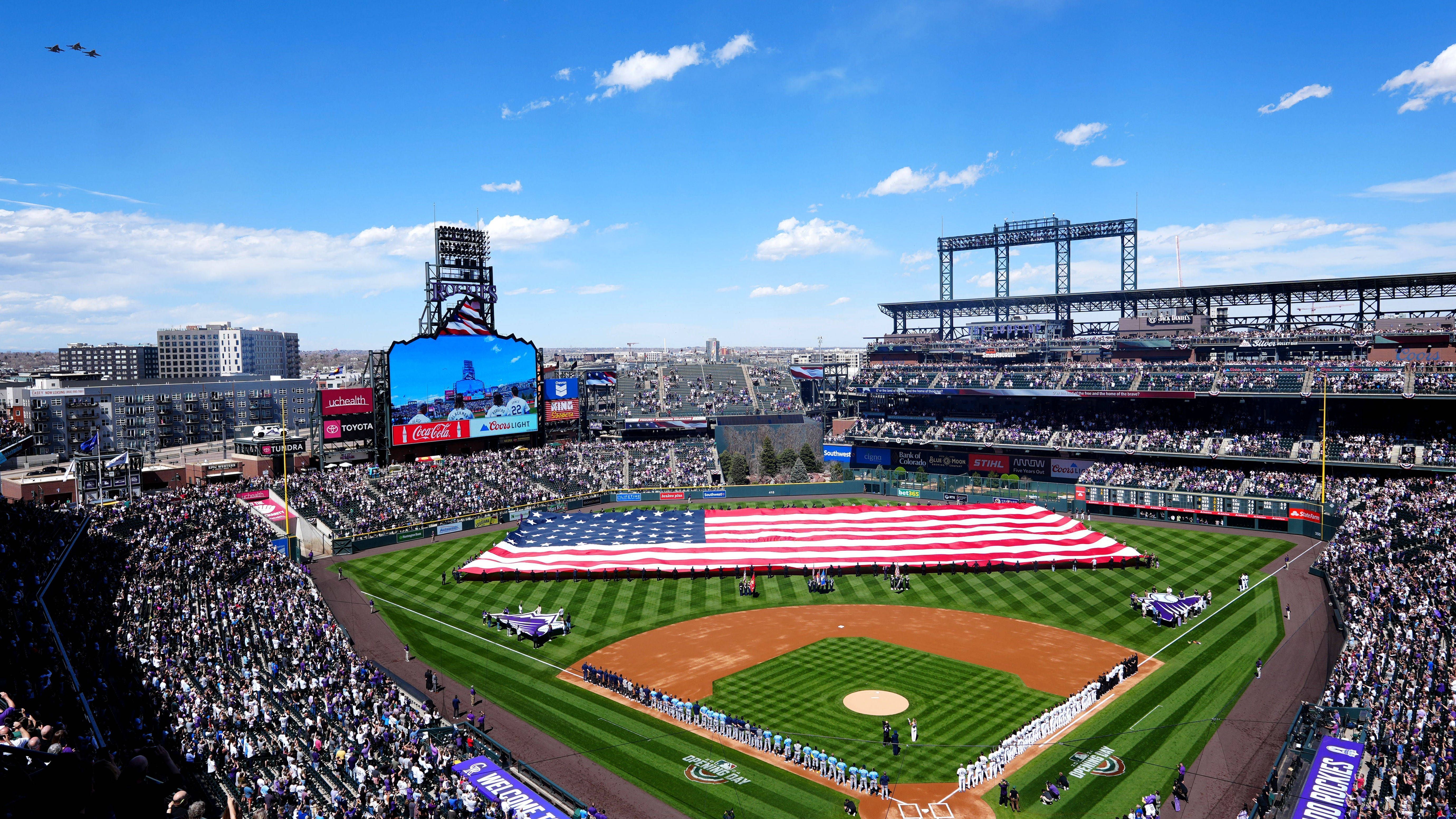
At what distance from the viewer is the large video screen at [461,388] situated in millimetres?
65875

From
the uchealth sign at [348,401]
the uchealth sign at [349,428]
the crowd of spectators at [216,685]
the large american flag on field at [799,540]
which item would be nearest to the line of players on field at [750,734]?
the crowd of spectators at [216,685]

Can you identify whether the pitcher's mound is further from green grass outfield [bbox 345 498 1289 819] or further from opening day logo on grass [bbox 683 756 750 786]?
opening day logo on grass [bbox 683 756 750 786]

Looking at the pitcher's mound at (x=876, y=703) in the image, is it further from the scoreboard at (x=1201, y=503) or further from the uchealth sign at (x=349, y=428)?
the uchealth sign at (x=349, y=428)

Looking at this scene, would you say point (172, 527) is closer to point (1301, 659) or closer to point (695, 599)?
point (695, 599)

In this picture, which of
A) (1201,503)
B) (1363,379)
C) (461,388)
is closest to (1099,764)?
(1201,503)

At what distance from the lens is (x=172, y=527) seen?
4319 centimetres

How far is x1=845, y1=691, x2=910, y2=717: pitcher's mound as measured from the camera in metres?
30.3

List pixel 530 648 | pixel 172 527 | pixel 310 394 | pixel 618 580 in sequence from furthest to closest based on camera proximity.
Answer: pixel 310 394 < pixel 618 580 < pixel 172 527 < pixel 530 648

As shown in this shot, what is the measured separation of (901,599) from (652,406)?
173 ft

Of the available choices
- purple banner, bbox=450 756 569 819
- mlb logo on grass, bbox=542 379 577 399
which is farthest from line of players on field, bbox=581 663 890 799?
mlb logo on grass, bbox=542 379 577 399

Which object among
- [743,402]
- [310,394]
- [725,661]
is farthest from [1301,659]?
[310,394]

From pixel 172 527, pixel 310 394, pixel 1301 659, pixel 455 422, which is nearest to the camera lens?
pixel 1301 659

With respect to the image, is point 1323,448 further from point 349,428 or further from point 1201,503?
point 349,428

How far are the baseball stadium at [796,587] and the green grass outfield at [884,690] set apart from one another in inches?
7.8
